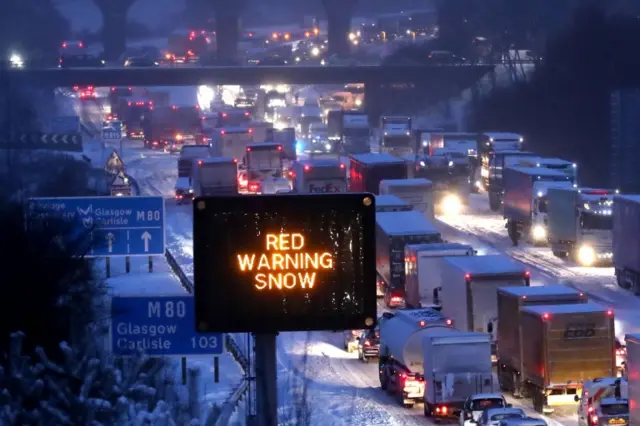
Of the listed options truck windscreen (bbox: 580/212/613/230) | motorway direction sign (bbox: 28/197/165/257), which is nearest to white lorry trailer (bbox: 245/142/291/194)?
truck windscreen (bbox: 580/212/613/230)

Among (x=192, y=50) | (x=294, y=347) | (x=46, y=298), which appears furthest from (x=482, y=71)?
(x=46, y=298)

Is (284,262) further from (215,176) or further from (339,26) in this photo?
(339,26)

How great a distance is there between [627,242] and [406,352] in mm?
13237

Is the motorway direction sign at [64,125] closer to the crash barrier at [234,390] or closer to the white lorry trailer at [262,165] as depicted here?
the white lorry trailer at [262,165]

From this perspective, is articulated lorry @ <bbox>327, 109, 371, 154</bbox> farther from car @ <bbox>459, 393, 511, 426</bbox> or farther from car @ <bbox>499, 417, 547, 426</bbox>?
car @ <bbox>499, 417, 547, 426</bbox>

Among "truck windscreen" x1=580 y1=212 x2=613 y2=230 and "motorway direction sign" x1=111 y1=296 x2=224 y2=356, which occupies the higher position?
"motorway direction sign" x1=111 y1=296 x2=224 y2=356

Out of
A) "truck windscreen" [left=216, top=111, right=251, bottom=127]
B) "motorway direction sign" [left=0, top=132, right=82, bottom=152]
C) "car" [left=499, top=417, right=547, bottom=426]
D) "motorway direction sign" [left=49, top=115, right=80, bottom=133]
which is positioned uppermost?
"motorway direction sign" [left=0, top=132, right=82, bottom=152]

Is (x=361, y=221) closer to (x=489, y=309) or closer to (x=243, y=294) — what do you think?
(x=243, y=294)

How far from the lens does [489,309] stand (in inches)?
1085

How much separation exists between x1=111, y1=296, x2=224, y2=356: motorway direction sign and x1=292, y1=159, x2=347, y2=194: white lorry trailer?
33.1m

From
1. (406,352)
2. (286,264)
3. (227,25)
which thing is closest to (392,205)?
(406,352)

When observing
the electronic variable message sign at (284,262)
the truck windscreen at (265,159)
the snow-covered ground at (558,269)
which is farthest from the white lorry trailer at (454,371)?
the truck windscreen at (265,159)

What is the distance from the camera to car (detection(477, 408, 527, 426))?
20.5m

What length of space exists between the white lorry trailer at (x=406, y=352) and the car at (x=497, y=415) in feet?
9.70
